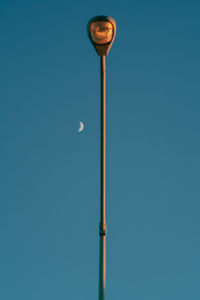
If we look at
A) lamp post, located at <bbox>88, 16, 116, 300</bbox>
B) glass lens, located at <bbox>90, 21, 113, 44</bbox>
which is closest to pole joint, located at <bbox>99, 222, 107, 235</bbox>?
lamp post, located at <bbox>88, 16, 116, 300</bbox>

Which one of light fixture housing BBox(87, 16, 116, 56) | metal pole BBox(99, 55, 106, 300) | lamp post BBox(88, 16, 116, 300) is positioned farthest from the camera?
light fixture housing BBox(87, 16, 116, 56)

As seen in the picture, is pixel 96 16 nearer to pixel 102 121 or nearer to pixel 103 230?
pixel 102 121

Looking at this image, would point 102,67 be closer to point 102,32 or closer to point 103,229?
point 102,32

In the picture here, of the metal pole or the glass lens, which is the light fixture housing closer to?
the glass lens

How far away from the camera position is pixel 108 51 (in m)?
8.65

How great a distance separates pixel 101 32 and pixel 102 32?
0.05ft

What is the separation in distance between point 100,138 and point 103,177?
24.5 inches

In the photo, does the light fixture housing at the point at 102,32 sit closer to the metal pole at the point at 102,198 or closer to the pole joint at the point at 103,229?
the metal pole at the point at 102,198

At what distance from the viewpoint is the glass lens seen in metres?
8.43

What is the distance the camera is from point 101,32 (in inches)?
334

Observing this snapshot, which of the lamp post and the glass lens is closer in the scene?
the lamp post

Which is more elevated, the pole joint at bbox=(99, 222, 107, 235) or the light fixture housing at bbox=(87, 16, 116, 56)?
the light fixture housing at bbox=(87, 16, 116, 56)

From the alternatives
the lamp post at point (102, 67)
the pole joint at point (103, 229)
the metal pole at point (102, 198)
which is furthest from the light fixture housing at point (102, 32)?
the pole joint at point (103, 229)

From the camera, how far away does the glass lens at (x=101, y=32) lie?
8.43 metres
